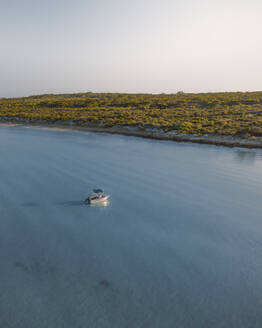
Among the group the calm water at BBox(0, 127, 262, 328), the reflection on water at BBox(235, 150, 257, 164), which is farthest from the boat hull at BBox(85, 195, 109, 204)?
the reflection on water at BBox(235, 150, 257, 164)

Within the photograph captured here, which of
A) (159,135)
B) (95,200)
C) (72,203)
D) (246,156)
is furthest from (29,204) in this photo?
(159,135)

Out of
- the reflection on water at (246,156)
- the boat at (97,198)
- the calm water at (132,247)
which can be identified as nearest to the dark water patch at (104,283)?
the calm water at (132,247)

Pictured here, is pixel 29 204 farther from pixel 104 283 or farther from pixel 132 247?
pixel 104 283

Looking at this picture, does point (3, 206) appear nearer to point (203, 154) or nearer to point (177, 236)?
point (177, 236)

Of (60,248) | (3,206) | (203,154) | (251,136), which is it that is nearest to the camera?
(60,248)

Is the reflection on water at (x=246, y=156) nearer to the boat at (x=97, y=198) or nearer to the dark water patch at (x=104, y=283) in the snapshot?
the boat at (x=97, y=198)

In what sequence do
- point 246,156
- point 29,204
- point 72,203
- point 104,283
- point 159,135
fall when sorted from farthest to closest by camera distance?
point 159,135
point 246,156
point 72,203
point 29,204
point 104,283

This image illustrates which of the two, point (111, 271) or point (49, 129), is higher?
point (49, 129)

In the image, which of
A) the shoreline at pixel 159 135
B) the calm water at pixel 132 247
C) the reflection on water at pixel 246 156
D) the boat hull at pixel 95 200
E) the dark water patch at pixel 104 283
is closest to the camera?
the calm water at pixel 132 247

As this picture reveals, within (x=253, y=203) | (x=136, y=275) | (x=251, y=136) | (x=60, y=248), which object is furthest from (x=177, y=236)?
(x=251, y=136)
